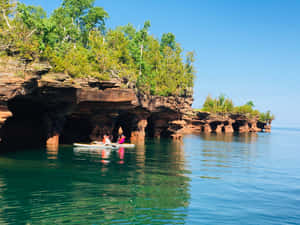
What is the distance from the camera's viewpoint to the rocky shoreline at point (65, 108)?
82.6ft

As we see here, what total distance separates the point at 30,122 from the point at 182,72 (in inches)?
1257

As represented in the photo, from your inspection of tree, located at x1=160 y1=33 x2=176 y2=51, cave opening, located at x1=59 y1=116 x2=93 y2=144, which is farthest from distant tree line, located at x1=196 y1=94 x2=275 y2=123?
cave opening, located at x1=59 y1=116 x2=93 y2=144

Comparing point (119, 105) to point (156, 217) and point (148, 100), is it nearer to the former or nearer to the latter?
point (148, 100)

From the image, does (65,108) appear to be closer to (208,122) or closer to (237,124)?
(208,122)

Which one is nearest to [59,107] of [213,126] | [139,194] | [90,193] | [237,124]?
[90,193]

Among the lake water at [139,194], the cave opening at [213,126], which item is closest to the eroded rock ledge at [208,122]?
the cave opening at [213,126]

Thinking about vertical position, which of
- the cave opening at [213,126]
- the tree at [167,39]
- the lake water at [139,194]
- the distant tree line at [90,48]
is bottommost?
the lake water at [139,194]

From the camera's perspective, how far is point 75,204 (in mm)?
12297

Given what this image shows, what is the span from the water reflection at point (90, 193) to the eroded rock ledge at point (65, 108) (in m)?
6.46

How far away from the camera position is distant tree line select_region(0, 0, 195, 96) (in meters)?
28.2

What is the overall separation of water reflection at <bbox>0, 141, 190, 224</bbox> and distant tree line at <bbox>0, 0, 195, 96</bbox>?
37.4ft

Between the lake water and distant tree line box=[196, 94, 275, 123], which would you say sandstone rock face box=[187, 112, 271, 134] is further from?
the lake water

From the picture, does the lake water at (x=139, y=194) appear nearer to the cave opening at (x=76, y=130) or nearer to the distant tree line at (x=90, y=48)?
the distant tree line at (x=90, y=48)

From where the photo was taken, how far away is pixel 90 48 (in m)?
56.8
